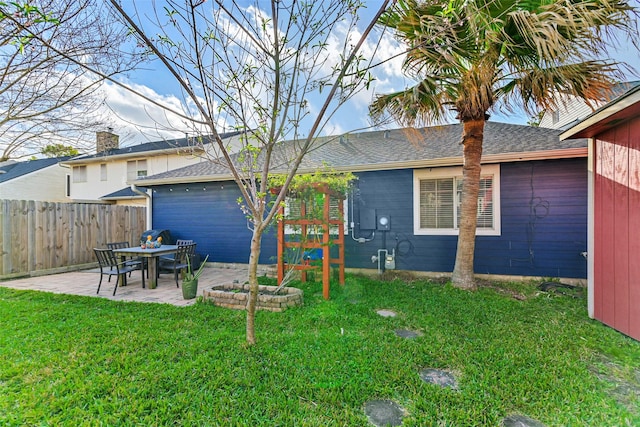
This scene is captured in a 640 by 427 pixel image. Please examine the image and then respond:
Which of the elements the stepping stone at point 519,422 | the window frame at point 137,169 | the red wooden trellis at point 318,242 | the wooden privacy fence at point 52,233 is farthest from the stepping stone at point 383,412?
the window frame at point 137,169

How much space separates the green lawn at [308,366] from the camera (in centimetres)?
215

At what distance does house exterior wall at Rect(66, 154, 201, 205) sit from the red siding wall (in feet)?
44.1

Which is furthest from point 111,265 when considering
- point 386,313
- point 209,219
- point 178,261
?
point 386,313

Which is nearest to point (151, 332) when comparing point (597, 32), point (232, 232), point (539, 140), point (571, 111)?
point (232, 232)

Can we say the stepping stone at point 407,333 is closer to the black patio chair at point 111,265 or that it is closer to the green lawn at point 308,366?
the green lawn at point 308,366

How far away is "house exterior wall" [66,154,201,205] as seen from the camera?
1375 cm

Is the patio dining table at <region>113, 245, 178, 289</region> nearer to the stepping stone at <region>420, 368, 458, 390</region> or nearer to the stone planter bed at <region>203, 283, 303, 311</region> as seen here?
the stone planter bed at <region>203, 283, 303, 311</region>

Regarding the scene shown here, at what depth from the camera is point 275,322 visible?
3889 mm

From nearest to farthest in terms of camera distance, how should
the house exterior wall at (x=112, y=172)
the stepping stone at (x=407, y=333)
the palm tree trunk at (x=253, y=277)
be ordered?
the palm tree trunk at (x=253, y=277)
the stepping stone at (x=407, y=333)
the house exterior wall at (x=112, y=172)

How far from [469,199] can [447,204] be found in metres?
1.22

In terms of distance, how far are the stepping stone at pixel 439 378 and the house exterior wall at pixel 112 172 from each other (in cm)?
1307

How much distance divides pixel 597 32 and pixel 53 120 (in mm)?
7816

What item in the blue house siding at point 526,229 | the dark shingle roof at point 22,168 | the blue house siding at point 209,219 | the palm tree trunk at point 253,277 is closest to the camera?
the palm tree trunk at point 253,277

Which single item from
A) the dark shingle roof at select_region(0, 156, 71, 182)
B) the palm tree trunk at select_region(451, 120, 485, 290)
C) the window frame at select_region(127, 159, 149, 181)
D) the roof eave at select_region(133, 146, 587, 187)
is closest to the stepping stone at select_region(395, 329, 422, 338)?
the palm tree trunk at select_region(451, 120, 485, 290)
